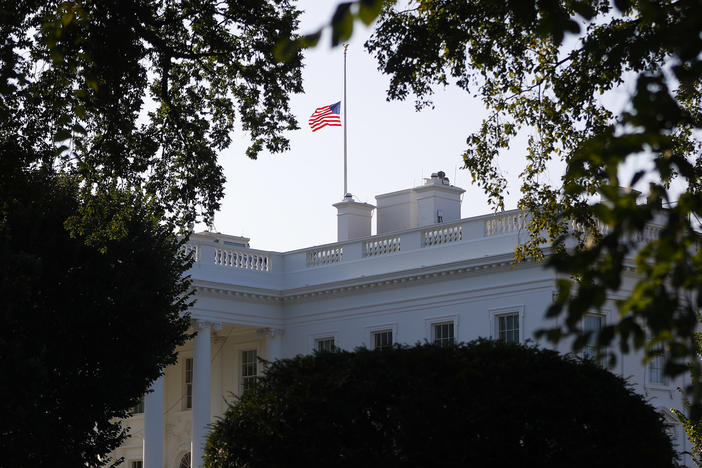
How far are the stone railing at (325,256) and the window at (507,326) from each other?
7.01 meters

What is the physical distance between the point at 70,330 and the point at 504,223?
16.0m

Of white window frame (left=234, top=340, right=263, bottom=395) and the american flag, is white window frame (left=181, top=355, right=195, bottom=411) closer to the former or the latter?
white window frame (left=234, top=340, right=263, bottom=395)

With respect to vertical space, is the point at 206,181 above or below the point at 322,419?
above

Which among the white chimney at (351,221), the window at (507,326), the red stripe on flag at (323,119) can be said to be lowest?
the window at (507,326)

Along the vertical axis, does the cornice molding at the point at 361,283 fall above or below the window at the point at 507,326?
above

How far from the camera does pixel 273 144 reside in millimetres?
18125

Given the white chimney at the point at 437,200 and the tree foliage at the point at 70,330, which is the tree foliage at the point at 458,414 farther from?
the white chimney at the point at 437,200

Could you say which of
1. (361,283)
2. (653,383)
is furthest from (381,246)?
(653,383)

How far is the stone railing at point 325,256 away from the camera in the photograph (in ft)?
127

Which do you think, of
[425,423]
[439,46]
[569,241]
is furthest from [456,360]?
[569,241]

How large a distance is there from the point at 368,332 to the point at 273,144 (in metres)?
19.2

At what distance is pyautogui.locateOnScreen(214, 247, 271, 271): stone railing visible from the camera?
3803 cm

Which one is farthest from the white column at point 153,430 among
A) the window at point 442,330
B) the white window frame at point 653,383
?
the white window frame at point 653,383

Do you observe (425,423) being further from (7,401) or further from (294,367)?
(7,401)
